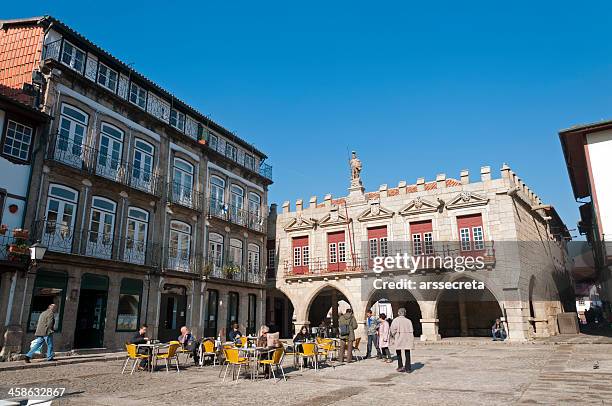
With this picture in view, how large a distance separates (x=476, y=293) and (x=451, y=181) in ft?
21.7

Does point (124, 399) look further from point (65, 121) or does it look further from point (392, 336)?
point (65, 121)

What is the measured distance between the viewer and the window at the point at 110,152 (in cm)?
1725

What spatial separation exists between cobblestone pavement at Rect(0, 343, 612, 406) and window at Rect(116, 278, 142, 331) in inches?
186

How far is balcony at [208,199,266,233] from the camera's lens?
76.8 feet

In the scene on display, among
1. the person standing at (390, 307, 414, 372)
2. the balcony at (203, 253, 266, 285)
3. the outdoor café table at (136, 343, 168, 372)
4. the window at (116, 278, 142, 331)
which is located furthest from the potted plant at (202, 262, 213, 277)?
the person standing at (390, 307, 414, 372)

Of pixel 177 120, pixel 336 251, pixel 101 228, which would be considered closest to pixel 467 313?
pixel 336 251

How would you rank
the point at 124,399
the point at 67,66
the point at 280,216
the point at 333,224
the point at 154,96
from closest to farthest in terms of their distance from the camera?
the point at 124,399, the point at 67,66, the point at 154,96, the point at 333,224, the point at 280,216

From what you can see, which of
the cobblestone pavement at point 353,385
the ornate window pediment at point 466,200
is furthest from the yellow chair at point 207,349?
the ornate window pediment at point 466,200

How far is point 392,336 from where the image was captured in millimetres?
11547

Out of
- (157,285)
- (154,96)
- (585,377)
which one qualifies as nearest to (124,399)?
(585,377)

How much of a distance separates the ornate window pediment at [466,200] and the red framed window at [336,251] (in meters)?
7.05

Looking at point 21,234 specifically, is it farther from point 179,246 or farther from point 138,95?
point 138,95

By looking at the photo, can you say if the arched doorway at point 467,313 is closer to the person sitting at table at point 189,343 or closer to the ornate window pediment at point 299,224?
the ornate window pediment at point 299,224

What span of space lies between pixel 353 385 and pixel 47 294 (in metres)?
11.2
